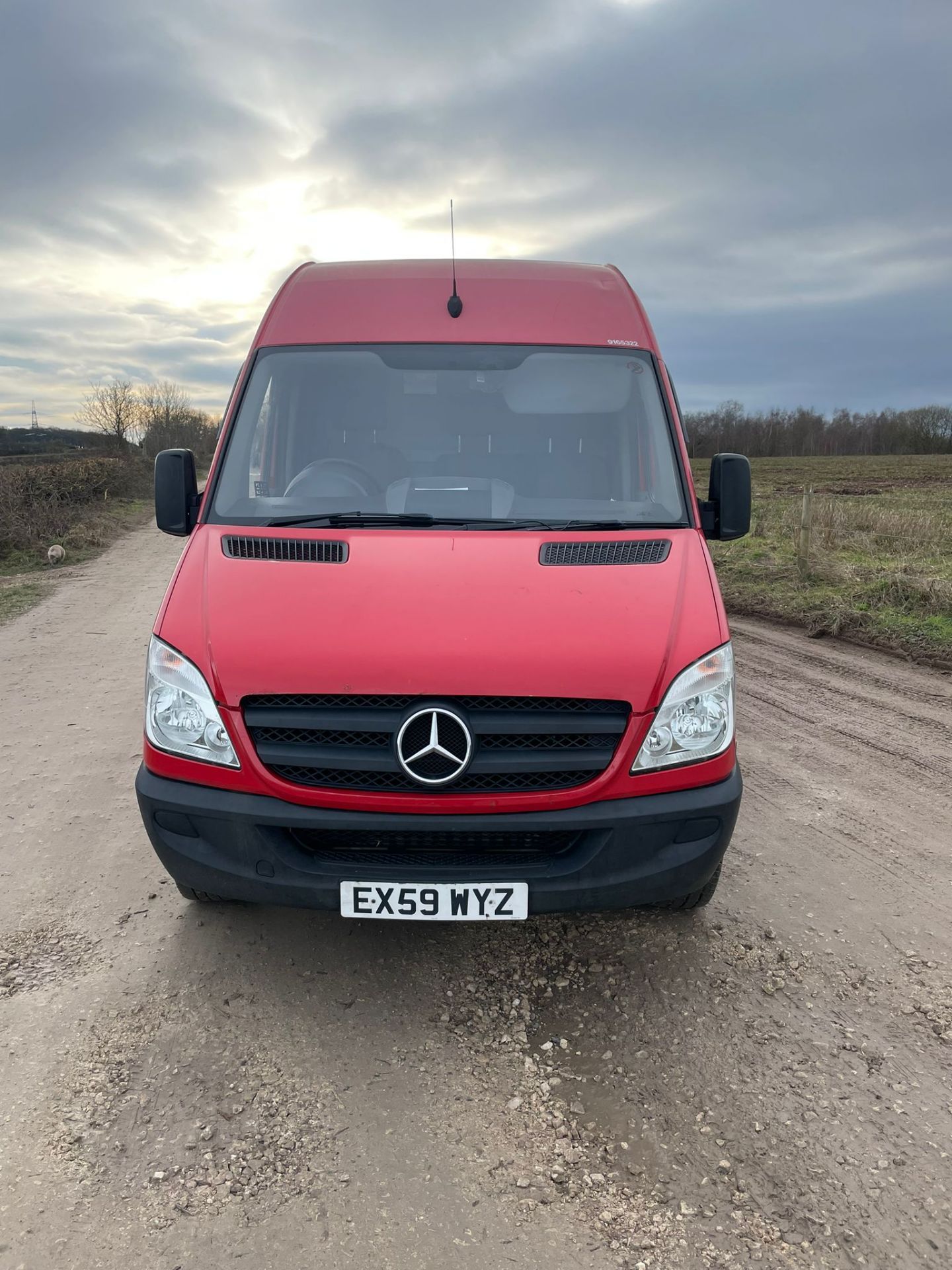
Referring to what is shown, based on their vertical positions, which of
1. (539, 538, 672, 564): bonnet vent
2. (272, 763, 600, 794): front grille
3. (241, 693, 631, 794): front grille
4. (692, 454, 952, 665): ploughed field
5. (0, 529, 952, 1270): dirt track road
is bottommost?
(0, 529, 952, 1270): dirt track road

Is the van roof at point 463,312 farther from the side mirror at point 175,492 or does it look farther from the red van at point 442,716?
the red van at point 442,716

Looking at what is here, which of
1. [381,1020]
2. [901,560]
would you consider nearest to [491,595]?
[381,1020]

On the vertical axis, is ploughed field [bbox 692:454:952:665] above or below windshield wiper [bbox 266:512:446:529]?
below

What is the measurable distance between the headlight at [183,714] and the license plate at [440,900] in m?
0.54

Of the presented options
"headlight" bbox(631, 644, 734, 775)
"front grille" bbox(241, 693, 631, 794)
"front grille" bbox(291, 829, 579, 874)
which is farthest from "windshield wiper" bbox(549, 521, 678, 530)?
"front grille" bbox(291, 829, 579, 874)

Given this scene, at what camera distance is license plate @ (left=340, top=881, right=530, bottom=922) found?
2633 millimetres

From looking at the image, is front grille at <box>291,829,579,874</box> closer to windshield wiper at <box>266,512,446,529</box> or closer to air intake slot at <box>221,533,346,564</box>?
air intake slot at <box>221,533,346,564</box>

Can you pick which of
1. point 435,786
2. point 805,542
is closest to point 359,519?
point 435,786

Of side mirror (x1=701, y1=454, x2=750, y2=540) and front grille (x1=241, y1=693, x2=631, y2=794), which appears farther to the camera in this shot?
side mirror (x1=701, y1=454, x2=750, y2=540)

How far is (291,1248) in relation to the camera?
1999 millimetres

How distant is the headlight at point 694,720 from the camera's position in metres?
2.68

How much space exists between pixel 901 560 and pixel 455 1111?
10.1 meters

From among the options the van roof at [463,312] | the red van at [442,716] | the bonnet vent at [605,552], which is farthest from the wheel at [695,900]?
the van roof at [463,312]

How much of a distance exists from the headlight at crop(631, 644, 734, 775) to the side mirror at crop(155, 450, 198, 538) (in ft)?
6.95
